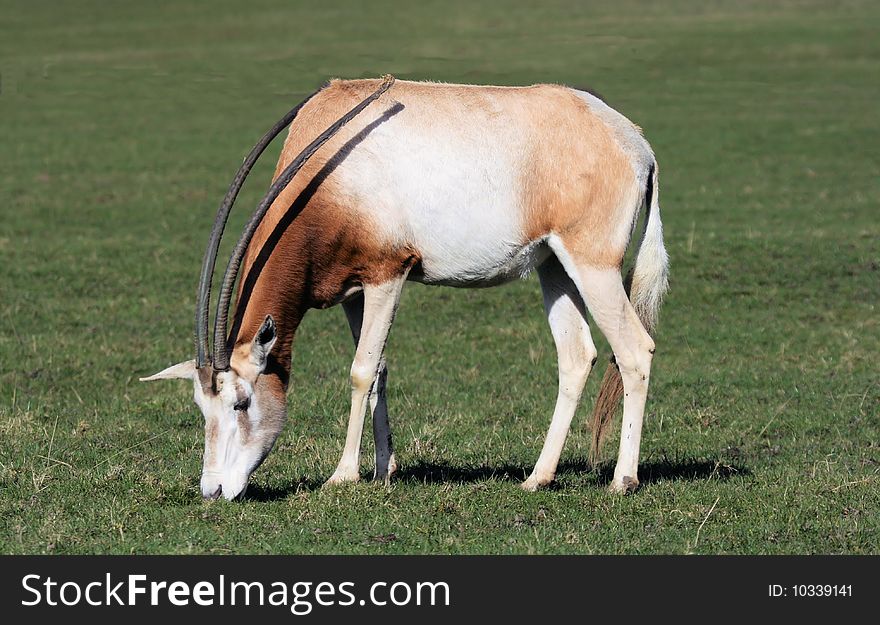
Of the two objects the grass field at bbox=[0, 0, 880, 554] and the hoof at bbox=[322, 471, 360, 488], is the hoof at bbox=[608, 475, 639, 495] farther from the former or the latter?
the hoof at bbox=[322, 471, 360, 488]

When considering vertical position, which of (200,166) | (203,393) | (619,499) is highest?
(203,393)

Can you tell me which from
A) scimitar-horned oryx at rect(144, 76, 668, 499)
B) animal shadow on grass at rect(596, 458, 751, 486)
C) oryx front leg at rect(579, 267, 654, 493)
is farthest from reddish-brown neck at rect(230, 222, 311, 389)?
animal shadow on grass at rect(596, 458, 751, 486)

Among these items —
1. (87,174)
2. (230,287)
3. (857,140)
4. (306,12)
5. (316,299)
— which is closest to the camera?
(230,287)

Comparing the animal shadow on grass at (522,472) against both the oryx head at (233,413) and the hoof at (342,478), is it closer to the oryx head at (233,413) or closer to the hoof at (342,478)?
the hoof at (342,478)

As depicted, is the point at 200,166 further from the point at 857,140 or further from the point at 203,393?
the point at 203,393

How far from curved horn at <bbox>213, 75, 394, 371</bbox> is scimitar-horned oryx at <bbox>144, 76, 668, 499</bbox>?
0.01m

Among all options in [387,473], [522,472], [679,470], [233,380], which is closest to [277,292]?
[233,380]

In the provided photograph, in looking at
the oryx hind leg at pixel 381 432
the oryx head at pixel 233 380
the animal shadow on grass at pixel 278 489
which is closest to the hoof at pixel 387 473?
the oryx hind leg at pixel 381 432

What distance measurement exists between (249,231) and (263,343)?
0.65 m

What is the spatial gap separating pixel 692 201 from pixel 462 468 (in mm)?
13104

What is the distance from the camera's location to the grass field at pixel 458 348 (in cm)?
731

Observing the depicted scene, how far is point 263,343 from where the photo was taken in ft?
24.3

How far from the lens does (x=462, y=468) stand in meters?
8.66
